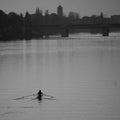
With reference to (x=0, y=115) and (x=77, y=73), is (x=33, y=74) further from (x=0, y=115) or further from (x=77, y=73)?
(x=0, y=115)

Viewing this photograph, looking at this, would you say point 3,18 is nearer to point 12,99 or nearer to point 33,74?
point 33,74

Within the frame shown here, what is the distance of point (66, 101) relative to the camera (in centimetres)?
3716

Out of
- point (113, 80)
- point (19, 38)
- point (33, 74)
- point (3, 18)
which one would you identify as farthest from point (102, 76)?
point (19, 38)

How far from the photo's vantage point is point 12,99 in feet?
127

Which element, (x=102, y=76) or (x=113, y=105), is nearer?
(x=113, y=105)

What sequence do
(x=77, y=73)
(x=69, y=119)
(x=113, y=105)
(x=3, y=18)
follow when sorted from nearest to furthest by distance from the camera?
1. (x=69, y=119)
2. (x=113, y=105)
3. (x=77, y=73)
4. (x=3, y=18)

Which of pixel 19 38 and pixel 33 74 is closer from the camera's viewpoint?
pixel 33 74

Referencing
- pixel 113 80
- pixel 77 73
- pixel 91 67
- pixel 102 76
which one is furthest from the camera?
pixel 91 67

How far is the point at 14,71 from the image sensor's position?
61.1 m

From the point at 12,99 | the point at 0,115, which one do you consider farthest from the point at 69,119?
the point at 12,99

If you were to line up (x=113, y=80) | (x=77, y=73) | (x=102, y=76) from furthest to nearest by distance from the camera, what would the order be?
1. (x=77, y=73)
2. (x=102, y=76)
3. (x=113, y=80)

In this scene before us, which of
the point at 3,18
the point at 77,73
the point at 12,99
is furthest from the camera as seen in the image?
the point at 3,18

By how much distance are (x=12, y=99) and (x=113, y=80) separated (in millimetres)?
14738

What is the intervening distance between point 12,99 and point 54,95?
3.83 m
